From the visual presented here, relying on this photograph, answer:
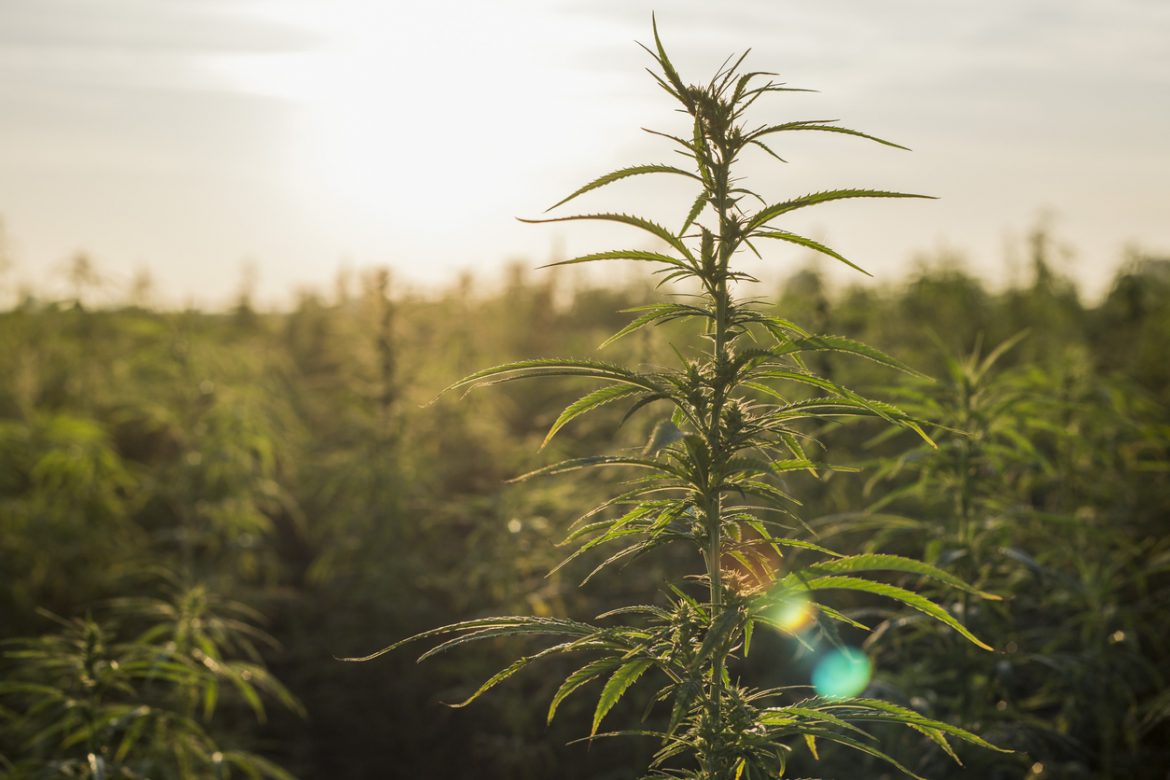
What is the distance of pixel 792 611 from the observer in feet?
5.25

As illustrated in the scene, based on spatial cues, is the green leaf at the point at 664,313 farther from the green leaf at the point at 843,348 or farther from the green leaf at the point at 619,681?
the green leaf at the point at 619,681

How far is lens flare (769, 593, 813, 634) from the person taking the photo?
1.57m

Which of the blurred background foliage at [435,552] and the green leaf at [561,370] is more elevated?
the green leaf at [561,370]

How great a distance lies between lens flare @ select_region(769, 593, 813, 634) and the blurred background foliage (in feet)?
4.71

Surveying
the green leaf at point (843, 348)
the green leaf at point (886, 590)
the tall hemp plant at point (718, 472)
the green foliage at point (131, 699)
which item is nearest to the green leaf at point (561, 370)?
the tall hemp plant at point (718, 472)

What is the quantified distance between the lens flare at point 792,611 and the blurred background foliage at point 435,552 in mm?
1436

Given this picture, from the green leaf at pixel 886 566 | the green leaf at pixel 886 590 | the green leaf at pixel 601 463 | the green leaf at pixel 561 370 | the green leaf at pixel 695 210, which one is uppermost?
the green leaf at pixel 695 210

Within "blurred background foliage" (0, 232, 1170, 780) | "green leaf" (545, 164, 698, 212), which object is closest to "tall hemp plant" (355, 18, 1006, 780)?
"green leaf" (545, 164, 698, 212)

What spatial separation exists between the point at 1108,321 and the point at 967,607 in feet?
23.7

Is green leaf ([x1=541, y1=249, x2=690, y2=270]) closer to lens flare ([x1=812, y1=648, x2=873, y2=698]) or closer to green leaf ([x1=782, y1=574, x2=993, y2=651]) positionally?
green leaf ([x1=782, y1=574, x2=993, y2=651])

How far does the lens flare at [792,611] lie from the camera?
1574 mm

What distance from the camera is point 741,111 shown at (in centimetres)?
166

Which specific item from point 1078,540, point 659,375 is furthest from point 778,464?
point 1078,540

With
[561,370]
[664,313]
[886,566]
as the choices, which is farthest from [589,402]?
[886,566]
